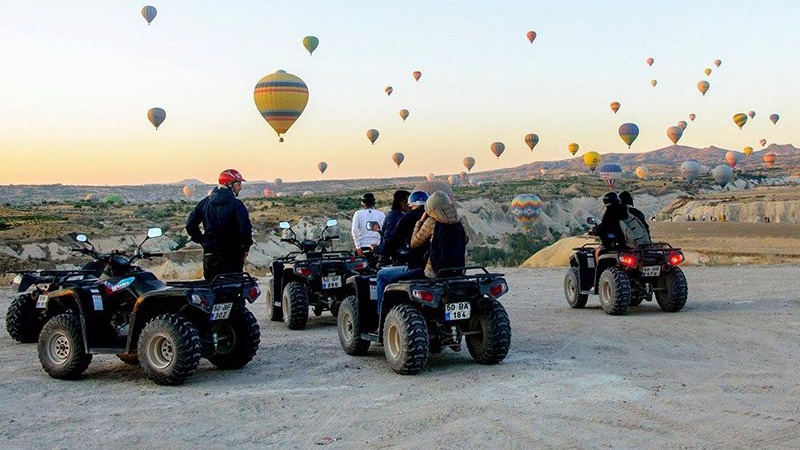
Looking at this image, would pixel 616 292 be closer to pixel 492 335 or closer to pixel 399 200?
pixel 399 200

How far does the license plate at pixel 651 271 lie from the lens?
15039 mm

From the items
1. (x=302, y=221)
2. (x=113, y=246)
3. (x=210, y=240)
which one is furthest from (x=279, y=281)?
(x=302, y=221)

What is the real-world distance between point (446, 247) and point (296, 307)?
4662 mm

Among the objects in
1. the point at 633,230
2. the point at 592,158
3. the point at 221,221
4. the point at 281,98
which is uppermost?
the point at 592,158

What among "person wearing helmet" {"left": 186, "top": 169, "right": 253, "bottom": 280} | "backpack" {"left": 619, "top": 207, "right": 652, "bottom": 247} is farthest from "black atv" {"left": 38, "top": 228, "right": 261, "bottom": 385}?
"backpack" {"left": 619, "top": 207, "right": 652, "bottom": 247}

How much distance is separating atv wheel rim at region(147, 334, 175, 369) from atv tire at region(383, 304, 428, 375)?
2362mm

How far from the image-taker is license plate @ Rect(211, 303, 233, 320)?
9.55 m

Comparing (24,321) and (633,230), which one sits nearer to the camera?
(24,321)

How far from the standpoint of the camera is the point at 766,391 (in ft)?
28.0

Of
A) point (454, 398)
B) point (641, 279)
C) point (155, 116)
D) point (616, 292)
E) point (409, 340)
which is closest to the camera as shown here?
point (454, 398)

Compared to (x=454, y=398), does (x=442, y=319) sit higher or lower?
higher

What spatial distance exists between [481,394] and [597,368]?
190 centimetres

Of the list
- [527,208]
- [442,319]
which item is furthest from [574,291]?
[527,208]

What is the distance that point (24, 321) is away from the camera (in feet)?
42.3
